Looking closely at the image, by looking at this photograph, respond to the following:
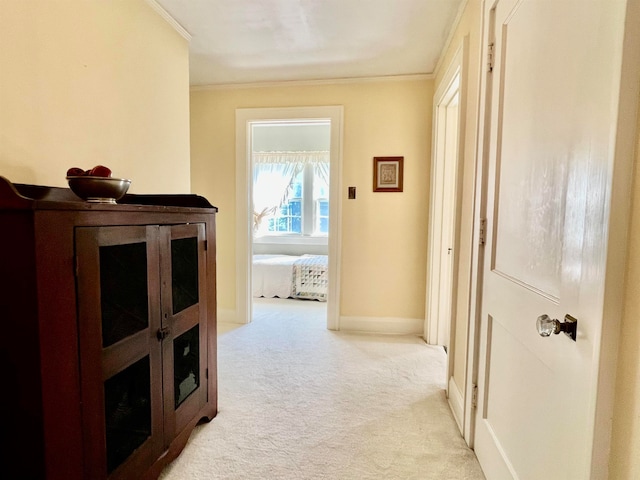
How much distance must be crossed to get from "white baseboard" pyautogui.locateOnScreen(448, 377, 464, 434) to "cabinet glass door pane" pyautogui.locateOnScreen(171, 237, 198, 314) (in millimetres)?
1519

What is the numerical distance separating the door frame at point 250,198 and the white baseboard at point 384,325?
118 millimetres

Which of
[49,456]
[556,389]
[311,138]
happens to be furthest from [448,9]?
[311,138]

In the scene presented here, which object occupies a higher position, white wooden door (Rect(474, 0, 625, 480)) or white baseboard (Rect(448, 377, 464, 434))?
white wooden door (Rect(474, 0, 625, 480))

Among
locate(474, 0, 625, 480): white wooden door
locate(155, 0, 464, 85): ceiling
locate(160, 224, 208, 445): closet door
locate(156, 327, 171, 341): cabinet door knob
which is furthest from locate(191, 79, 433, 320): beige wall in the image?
locate(156, 327, 171, 341): cabinet door knob

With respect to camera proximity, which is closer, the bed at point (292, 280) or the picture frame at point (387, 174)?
the picture frame at point (387, 174)

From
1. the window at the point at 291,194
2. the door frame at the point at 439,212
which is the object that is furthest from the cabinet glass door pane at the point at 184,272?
the window at the point at 291,194

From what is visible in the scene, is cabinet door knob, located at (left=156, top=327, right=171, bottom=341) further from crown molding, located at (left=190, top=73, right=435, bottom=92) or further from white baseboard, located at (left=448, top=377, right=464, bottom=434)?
crown molding, located at (left=190, top=73, right=435, bottom=92)

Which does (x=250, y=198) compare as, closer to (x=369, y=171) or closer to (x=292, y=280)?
(x=369, y=171)

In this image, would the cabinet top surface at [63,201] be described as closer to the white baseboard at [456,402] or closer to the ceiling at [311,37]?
the ceiling at [311,37]

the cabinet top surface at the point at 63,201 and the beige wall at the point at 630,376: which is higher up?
the cabinet top surface at the point at 63,201

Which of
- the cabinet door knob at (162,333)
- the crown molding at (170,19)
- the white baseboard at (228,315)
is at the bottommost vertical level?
the white baseboard at (228,315)

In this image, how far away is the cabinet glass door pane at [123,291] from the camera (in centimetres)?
113

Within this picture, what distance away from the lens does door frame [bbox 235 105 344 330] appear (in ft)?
10.4

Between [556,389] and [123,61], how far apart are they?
2.38 m
